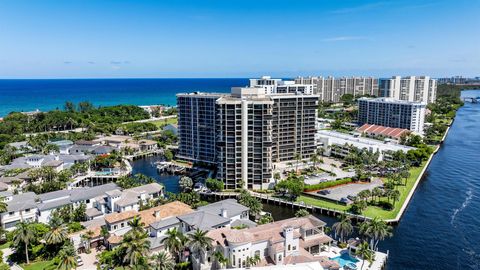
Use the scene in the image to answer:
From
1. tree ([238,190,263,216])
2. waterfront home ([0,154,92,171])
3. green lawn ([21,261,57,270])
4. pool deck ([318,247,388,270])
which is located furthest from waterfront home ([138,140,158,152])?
pool deck ([318,247,388,270])

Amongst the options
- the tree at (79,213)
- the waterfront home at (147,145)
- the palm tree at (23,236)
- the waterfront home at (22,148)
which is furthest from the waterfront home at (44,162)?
the palm tree at (23,236)

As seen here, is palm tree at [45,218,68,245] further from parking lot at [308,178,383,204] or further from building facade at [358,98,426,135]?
building facade at [358,98,426,135]

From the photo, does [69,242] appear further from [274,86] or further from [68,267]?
[274,86]

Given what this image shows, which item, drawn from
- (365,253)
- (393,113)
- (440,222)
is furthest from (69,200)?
(393,113)

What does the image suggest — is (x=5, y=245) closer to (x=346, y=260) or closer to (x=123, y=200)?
(x=123, y=200)

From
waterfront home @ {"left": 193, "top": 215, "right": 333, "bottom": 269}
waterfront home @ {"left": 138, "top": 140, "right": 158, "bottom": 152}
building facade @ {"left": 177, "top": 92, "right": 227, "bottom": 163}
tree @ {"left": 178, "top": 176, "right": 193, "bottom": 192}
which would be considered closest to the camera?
waterfront home @ {"left": 193, "top": 215, "right": 333, "bottom": 269}

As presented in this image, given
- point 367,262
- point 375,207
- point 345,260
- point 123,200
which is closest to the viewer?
point 367,262

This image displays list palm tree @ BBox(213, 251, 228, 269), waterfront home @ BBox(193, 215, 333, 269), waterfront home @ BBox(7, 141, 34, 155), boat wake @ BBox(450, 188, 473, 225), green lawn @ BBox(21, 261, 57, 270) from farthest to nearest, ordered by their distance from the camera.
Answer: waterfront home @ BBox(7, 141, 34, 155) → boat wake @ BBox(450, 188, 473, 225) → green lawn @ BBox(21, 261, 57, 270) → waterfront home @ BBox(193, 215, 333, 269) → palm tree @ BBox(213, 251, 228, 269)
